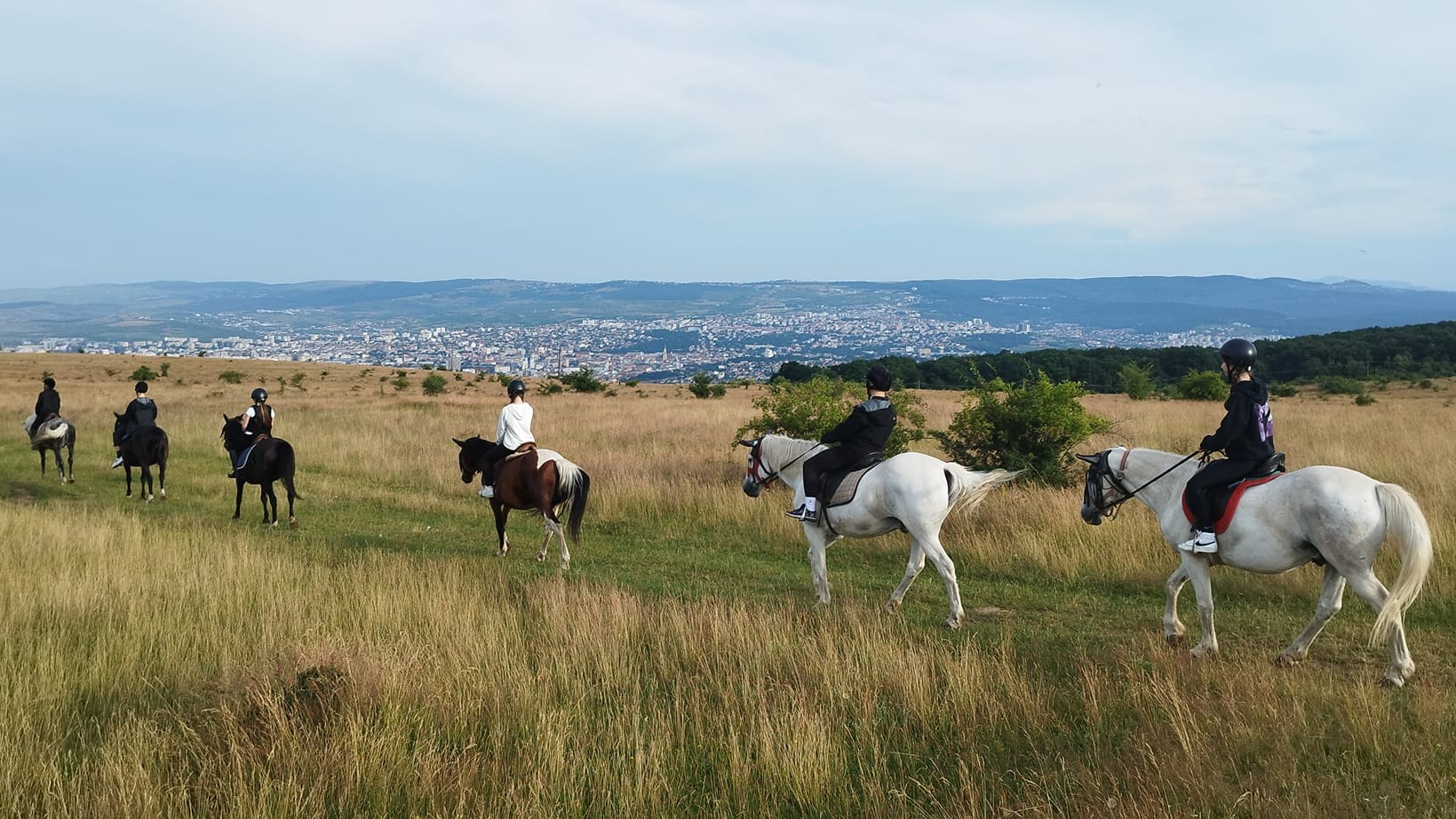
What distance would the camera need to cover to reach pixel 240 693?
5.61 metres

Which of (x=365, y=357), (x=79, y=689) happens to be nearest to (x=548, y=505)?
(x=79, y=689)

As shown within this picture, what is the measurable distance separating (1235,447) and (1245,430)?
0.16 metres

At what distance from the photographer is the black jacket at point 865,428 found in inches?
351

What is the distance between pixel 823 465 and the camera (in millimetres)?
8984

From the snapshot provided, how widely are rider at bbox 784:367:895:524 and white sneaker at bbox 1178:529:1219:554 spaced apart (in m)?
2.99

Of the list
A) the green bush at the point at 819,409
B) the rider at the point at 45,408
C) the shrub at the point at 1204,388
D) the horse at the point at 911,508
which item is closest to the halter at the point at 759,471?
the horse at the point at 911,508

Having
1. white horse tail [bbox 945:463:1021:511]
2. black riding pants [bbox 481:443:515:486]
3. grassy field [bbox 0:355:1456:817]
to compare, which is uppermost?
white horse tail [bbox 945:463:1021:511]

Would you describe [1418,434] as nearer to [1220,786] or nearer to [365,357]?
[1220,786]

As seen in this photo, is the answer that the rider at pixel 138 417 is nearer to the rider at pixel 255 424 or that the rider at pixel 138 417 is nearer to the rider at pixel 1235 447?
the rider at pixel 255 424

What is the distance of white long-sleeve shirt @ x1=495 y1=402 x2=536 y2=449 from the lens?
12.2 metres

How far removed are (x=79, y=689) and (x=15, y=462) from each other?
19821 mm

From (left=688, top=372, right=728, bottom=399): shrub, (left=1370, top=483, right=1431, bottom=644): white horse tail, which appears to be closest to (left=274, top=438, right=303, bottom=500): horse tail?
(left=1370, top=483, right=1431, bottom=644): white horse tail

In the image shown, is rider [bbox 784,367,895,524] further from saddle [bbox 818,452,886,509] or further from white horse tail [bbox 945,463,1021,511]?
white horse tail [bbox 945,463,1021,511]

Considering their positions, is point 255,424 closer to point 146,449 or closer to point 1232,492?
point 146,449
